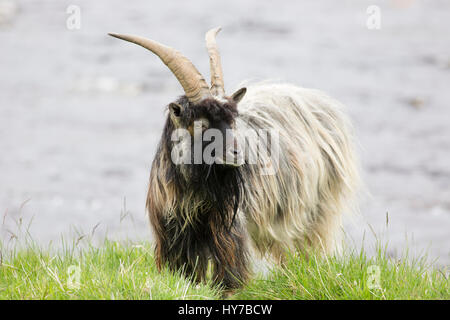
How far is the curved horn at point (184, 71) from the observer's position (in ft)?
15.8

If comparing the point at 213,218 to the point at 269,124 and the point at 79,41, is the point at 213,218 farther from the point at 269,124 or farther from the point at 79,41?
the point at 79,41

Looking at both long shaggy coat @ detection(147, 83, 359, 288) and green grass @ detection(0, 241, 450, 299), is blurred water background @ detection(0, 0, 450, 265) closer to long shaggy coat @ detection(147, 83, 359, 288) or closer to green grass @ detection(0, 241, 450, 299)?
long shaggy coat @ detection(147, 83, 359, 288)

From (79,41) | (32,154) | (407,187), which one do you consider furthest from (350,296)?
(79,41)

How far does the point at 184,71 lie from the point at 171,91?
985cm

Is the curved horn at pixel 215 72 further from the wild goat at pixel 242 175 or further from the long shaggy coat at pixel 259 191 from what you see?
the long shaggy coat at pixel 259 191

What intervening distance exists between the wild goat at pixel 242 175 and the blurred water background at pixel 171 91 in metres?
2.55

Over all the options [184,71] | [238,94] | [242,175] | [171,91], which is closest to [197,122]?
[184,71]

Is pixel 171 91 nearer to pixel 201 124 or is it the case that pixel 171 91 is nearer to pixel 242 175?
pixel 242 175

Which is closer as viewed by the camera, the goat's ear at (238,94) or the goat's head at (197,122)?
the goat's head at (197,122)

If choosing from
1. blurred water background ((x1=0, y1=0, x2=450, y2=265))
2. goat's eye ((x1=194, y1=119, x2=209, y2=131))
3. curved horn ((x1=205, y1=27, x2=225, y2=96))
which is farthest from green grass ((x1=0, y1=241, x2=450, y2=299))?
blurred water background ((x1=0, y1=0, x2=450, y2=265))

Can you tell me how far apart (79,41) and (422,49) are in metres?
8.95

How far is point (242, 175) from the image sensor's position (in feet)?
17.1

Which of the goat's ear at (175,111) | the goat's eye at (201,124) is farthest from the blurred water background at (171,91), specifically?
the goat's eye at (201,124)
